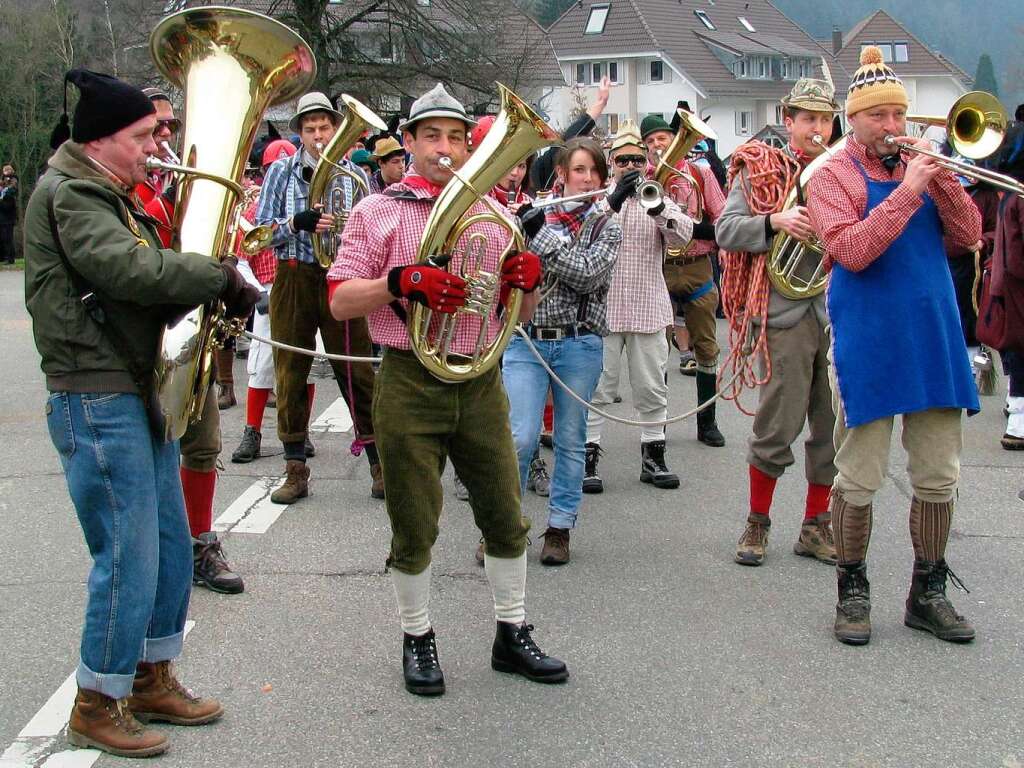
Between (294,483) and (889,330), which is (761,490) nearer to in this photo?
(889,330)

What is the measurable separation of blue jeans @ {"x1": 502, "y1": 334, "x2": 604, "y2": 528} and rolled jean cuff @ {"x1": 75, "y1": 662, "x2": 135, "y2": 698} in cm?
210

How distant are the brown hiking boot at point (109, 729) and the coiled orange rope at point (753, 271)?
302cm

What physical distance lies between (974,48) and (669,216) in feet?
386

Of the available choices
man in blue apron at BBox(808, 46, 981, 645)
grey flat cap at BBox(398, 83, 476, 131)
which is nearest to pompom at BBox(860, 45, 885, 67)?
man in blue apron at BBox(808, 46, 981, 645)

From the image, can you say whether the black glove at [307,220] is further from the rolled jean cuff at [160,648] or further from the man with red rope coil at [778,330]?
the rolled jean cuff at [160,648]

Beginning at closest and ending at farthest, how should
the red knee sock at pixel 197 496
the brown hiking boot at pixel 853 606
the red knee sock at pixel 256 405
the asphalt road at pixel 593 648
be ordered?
the asphalt road at pixel 593 648
the brown hiking boot at pixel 853 606
the red knee sock at pixel 197 496
the red knee sock at pixel 256 405

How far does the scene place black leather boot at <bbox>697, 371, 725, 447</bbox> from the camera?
8.07 meters

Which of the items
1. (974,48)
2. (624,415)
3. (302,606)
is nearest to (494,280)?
(302,606)

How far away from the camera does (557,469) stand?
5699 millimetres

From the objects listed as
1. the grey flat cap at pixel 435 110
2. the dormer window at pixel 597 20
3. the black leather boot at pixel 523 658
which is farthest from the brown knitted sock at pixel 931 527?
the dormer window at pixel 597 20

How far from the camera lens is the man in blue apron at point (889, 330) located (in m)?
4.50

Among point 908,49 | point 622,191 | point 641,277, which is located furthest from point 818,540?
point 908,49

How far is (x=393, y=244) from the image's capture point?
412 centimetres

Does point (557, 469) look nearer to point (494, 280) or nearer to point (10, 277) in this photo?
point (494, 280)
